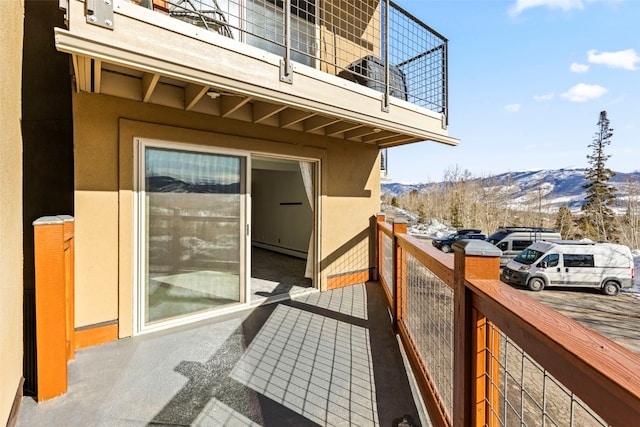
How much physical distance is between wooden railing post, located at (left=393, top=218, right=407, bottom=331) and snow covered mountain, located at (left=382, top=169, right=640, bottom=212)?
21372 millimetres

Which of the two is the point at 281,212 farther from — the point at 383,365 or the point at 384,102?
the point at 383,365

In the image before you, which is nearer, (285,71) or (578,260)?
(285,71)

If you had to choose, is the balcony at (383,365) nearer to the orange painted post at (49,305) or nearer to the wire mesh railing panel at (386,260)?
the orange painted post at (49,305)

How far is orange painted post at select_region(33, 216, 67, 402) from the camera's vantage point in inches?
77.0

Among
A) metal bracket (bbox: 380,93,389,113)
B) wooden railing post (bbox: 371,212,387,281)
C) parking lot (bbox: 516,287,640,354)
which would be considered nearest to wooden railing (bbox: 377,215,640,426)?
metal bracket (bbox: 380,93,389,113)

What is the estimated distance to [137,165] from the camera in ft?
9.84

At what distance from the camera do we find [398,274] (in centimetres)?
318

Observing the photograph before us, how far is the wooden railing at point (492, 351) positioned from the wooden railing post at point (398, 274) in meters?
0.29

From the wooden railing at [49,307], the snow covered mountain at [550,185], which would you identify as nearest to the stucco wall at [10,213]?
the wooden railing at [49,307]

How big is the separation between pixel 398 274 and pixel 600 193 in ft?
75.7

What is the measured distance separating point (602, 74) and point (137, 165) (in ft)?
73.4

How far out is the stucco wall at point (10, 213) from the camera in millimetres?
1632

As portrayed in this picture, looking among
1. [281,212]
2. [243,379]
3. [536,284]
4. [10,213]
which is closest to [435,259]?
[243,379]

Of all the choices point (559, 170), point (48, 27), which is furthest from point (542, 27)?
point (559, 170)
